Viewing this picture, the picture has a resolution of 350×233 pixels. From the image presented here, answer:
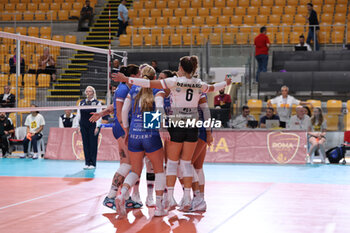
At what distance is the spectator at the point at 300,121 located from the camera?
13.8 metres

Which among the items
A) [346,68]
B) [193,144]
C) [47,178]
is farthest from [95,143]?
[346,68]

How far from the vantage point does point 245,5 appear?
2225 centimetres

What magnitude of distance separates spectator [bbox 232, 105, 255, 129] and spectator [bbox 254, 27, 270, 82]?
11.9 feet

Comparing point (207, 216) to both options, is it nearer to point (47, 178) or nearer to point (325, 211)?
point (325, 211)

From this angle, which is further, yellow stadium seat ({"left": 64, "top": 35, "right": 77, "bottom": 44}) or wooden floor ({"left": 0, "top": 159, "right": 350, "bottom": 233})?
yellow stadium seat ({"left": 64, "top": 35, "right": 77, "bottom": 44})

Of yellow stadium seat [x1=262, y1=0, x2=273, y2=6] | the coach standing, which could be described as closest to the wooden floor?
the coach standing

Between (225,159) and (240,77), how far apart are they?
523cm

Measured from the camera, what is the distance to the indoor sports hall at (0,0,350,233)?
6.85 meters

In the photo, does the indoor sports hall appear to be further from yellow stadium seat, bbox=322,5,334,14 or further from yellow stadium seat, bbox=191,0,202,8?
yellow stadium seat, bbox=191,0,202,8

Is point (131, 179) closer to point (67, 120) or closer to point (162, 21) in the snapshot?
point (67, 120)

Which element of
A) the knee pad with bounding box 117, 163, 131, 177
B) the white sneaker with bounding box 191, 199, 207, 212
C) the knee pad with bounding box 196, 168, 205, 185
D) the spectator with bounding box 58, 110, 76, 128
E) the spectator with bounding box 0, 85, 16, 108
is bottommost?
the white sneaker with bounding box 191, 199, 207, 212

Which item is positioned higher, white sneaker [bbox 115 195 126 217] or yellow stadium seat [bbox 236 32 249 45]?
yellow stadium seat [bbox 236 32 249 45]

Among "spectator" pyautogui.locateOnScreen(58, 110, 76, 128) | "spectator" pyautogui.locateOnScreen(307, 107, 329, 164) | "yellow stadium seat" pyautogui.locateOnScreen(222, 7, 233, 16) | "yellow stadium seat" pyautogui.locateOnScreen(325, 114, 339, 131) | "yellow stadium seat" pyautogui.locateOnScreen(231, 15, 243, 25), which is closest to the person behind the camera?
"spectator" pyautogui.locateOnScreen(307, 107, 329, 164)

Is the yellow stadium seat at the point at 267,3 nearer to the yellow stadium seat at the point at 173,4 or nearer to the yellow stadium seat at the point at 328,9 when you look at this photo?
the yellow stadium seat at the point at 328,9
